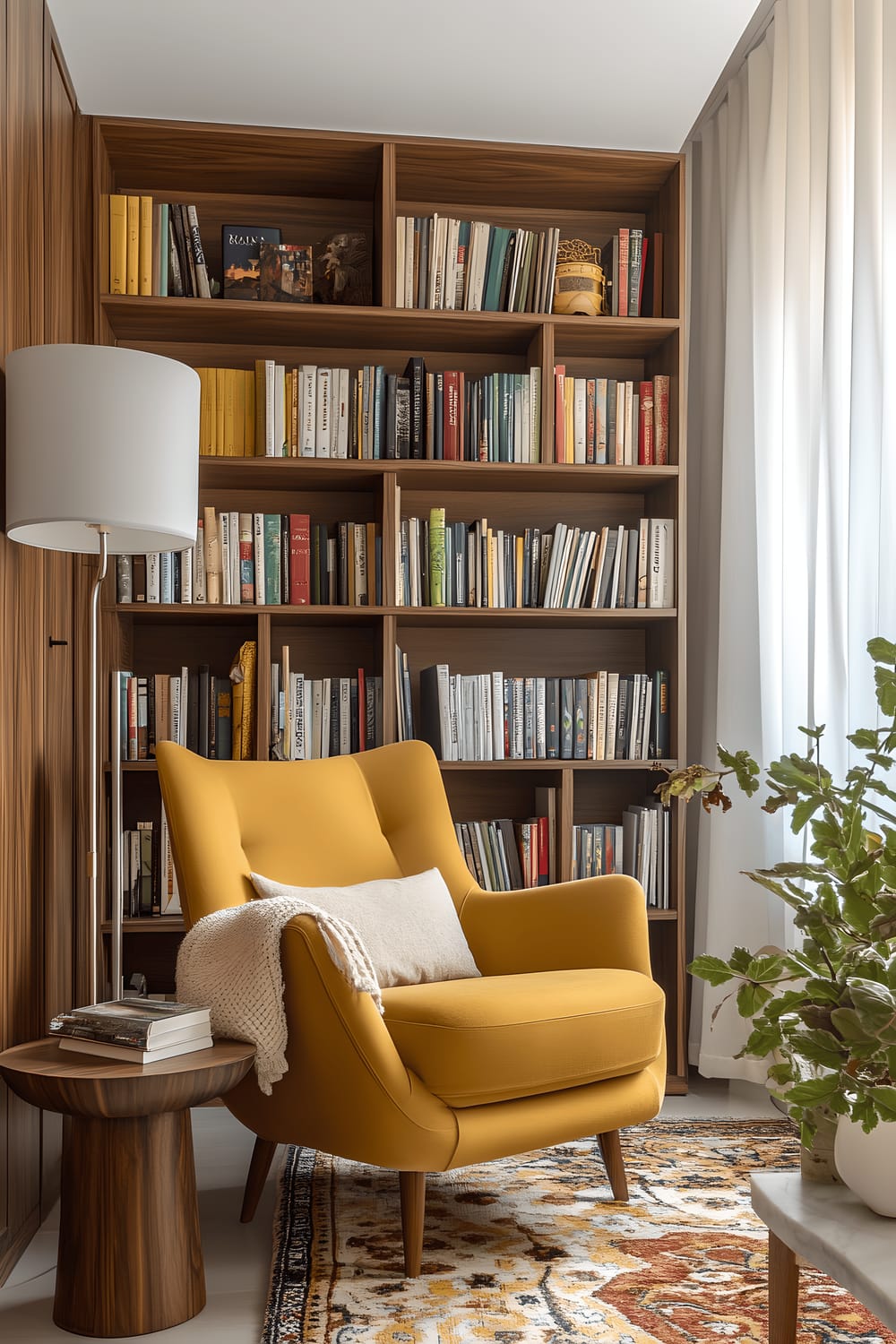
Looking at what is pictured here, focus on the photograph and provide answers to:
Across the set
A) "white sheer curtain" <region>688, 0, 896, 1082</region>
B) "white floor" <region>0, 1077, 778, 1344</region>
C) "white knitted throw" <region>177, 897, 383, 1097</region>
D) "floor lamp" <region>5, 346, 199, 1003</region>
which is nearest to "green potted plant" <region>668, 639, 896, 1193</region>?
"white knitted throw" <region>177, 897, 383, 1097</region>

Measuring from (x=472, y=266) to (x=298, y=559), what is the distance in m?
0.96

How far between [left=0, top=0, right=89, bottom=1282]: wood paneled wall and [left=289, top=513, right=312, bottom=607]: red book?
58 cm

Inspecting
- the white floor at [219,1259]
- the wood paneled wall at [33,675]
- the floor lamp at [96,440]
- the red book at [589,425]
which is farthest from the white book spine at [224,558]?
the white floor at [219,1259]

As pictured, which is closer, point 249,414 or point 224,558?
point 224,558

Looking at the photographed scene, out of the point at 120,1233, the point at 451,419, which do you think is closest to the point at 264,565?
the point at 451,419

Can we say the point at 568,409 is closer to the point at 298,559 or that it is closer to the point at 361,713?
the point at 298,559

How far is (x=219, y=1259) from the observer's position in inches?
83.7

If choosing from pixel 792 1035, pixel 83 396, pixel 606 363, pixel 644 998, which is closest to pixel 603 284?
pixel 606 363

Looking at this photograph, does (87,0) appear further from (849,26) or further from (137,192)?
(849,26)

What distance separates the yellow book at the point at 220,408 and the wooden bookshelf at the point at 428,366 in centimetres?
8

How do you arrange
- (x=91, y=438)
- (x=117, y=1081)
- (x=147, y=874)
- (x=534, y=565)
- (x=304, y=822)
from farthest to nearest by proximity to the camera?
(x=534, y=565) < (x=147, y=874) < (x=304, y=822) < (x=91, y=438) < (x=117, y=1081)

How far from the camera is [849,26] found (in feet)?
8.83

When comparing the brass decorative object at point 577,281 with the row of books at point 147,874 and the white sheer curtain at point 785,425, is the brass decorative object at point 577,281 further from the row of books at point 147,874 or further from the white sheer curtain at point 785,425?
the row of books at point 147,874

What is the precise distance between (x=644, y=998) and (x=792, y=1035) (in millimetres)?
975
